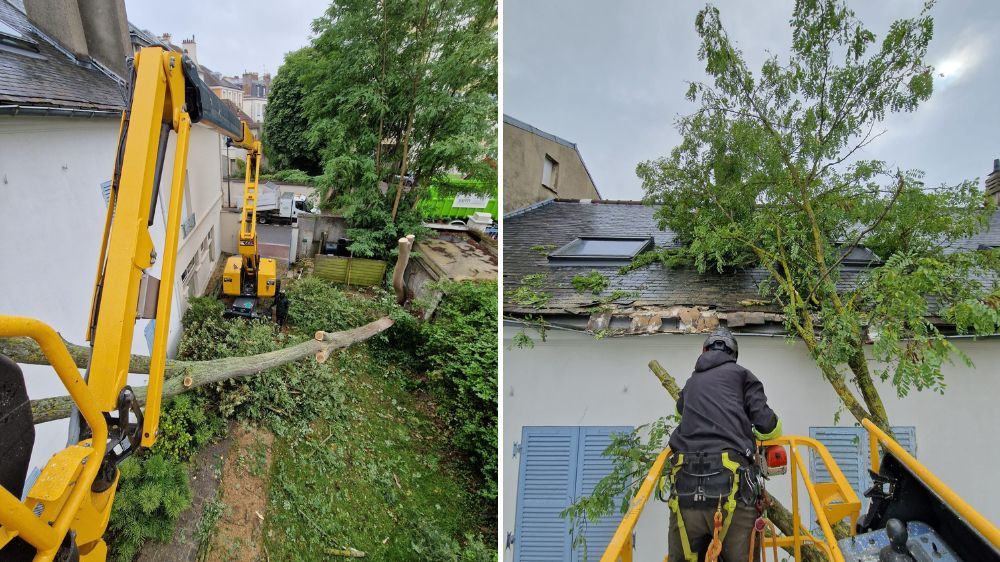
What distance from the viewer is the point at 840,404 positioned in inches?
221

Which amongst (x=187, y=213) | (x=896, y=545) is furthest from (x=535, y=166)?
(x=896, y=545)

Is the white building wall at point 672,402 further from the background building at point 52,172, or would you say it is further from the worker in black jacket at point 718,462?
the background building at point 52,172

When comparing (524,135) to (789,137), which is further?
(524,135)

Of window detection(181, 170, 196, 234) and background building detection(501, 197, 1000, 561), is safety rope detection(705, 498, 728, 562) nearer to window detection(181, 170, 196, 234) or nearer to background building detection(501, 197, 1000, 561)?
background building detection(501, 197, 1000, 561)

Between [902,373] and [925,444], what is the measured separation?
2.00 m

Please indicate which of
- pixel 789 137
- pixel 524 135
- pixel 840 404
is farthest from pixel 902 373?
pixel 524 135

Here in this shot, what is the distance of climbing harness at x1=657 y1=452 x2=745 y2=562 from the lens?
11.2ft

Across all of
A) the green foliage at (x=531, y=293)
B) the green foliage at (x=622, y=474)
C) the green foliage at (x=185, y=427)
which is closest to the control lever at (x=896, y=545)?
the green foliage at (x=622, y=474)

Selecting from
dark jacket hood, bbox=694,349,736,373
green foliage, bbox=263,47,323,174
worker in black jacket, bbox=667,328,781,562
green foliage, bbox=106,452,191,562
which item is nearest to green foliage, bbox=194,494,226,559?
green foliage, bbox=106,452,191,562

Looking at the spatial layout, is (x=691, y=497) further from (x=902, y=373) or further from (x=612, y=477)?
(x=902, y=373)

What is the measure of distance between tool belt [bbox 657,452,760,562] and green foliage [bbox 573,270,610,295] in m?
3.13

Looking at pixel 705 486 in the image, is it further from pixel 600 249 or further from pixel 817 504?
pixel 600 249

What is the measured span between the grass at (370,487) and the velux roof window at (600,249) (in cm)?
370

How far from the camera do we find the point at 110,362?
324cm
